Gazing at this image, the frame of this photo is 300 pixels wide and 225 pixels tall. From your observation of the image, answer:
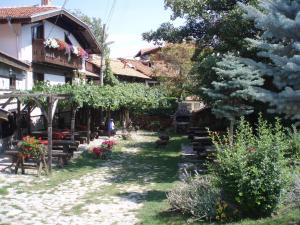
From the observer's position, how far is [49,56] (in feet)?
79.3

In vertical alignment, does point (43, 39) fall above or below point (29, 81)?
above

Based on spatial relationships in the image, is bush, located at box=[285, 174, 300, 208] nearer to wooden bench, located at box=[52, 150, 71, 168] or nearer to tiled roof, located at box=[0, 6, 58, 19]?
wooden bench, located at box=[52, 150, 71, 168]

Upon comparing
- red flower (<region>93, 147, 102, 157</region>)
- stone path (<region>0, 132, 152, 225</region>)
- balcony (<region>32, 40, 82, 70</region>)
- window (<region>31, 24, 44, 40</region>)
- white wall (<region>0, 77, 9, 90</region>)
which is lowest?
stone path (<region>0, 132, 152, 225</region>)

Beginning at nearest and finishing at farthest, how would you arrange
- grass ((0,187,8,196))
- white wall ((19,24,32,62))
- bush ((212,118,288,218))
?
bush ((212,118,288,218)) → grass ((0,187,8,196)) → white wall ((19,24,32,62))

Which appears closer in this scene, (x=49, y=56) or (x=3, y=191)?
(x=3, y=191)

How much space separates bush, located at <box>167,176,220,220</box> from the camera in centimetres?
963

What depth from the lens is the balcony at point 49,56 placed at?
23.3 m

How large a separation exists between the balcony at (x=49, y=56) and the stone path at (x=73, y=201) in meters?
9.78

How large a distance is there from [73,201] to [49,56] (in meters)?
13.9

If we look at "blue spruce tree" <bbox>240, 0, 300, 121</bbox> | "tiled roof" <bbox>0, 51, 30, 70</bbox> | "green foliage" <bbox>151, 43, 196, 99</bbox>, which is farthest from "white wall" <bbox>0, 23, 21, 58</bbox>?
"green foliage" <bbox>151, 43, 196, 99</bbox>

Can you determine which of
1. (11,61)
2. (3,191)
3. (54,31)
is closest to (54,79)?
(54,31)

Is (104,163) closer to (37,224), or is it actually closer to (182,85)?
(37,224)

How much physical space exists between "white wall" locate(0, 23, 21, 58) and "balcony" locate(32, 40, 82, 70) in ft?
4.43

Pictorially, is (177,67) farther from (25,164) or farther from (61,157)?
(25,164)
